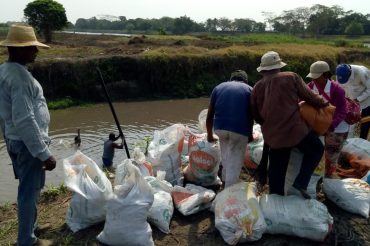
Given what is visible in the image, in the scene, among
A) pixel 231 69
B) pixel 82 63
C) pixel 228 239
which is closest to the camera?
pixel 228 239

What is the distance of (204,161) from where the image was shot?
164 inches

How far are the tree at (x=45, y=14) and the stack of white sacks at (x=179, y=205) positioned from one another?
20.4 m

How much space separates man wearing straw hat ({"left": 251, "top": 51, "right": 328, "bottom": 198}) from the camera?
11.1 feet

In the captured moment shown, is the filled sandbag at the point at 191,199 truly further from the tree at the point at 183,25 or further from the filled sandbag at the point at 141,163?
the tree at the point at 183,25

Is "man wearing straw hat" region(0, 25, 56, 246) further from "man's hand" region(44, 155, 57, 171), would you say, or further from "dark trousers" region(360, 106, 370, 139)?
"dark trousers" region(360, 106, 370, 139)

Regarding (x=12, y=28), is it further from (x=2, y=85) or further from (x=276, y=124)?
(x=276, y=124)

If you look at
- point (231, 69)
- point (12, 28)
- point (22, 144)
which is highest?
point (12, 28)

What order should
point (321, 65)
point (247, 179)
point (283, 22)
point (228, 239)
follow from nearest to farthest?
1. point (228, 239)
2. point (321, 65)
3. point (247, 179)
4. point (283, 22)

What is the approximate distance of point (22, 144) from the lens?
2.95m

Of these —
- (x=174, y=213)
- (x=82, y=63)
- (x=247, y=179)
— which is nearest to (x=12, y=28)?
(x=174, y=213)

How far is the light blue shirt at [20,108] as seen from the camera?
9.14 feet

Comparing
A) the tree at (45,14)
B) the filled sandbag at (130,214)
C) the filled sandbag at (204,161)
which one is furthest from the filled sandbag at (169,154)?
the tree at (45,14)

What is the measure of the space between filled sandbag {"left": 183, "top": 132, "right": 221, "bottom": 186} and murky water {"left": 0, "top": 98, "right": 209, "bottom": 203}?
2588 mm

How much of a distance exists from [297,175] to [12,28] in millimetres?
2684
